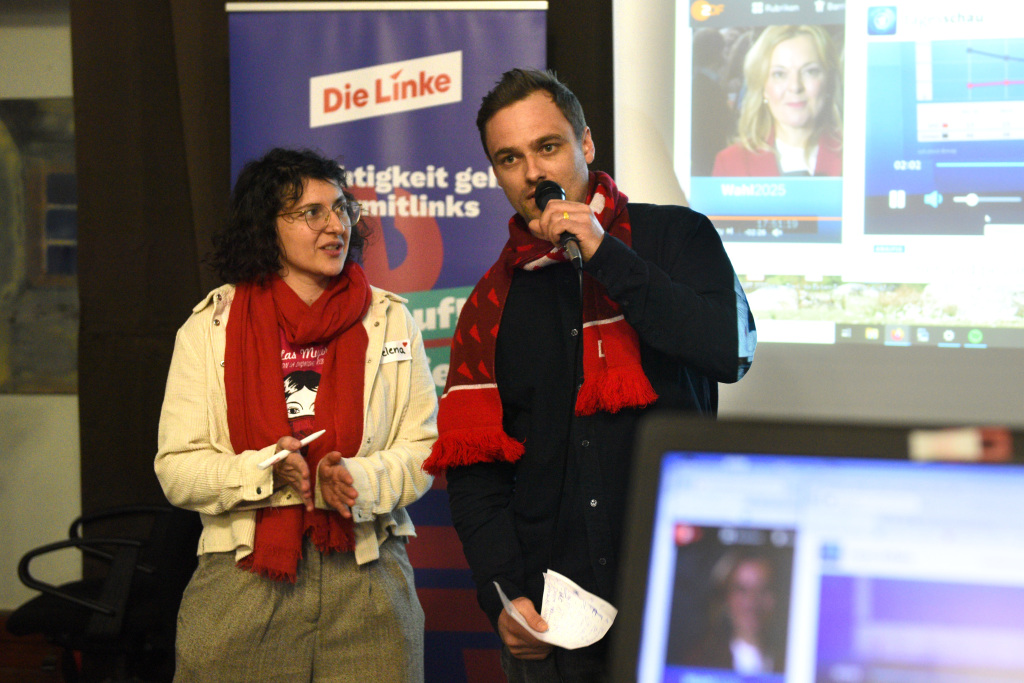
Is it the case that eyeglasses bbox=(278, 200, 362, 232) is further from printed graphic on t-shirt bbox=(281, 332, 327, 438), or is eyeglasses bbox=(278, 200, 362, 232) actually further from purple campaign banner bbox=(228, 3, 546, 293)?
purple campaign banner bbox=(228, 3, 546, 293)

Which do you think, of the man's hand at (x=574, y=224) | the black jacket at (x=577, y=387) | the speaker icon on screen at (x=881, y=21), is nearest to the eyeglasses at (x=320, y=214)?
the black jacket at (x=577, y=387)

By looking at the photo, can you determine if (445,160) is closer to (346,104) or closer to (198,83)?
(346,104)

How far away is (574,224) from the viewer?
1293 millimetres

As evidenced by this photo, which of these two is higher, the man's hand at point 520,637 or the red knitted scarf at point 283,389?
the red knitted scarf at point 283,389

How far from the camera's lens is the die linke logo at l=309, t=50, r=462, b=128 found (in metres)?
2.83

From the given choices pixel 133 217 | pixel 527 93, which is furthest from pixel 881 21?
pixel 133 217

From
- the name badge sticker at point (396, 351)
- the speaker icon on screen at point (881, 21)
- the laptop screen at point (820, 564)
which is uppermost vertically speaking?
the speaker icon on screen at point (881, 21)

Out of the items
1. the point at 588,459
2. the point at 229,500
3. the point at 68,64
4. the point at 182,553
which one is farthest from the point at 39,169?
the point at 588,459

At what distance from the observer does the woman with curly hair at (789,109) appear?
8.07 feet

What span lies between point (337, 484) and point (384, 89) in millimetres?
1562

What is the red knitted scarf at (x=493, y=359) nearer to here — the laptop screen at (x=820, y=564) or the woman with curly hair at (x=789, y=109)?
the laptop screen at (x=820, y=564)

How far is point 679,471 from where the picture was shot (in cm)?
58

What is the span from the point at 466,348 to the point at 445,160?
144 cm

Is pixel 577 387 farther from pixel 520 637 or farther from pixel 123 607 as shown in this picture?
pixel 123 607
